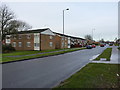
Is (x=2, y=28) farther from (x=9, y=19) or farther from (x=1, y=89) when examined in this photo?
(x=1, y=89)

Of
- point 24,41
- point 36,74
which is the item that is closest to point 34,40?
point 24,41

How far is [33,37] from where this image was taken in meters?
38.7

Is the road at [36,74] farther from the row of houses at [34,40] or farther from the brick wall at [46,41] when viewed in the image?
the brick wall at [46,41]

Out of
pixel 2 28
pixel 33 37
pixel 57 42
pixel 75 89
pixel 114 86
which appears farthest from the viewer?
pixel 57 42

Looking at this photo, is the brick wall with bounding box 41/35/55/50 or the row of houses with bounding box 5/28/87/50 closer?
the row of houses with bounding box 5/28/87/50

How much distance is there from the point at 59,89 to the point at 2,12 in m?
34.7

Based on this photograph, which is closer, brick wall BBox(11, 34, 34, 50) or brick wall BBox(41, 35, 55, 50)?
brick wall BBox(41, 35, 55, 50)

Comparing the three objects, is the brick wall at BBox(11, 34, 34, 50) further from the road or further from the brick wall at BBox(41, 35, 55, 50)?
the road

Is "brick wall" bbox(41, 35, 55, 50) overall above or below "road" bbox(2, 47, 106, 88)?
above

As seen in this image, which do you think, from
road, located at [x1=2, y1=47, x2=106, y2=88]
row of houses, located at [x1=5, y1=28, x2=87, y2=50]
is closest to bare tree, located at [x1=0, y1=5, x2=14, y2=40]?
row of houses, located at [x1=5, y1=28, x2=87, y2=50]

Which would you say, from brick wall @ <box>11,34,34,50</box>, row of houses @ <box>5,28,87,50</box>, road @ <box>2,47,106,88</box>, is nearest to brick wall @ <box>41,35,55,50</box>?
row of houses @ <box>5,28,87,50</box>

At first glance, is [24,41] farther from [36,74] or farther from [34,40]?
[36,74]

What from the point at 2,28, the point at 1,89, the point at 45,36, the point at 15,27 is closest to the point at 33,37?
the point at 45,36

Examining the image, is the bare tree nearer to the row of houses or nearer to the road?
the row of houses
